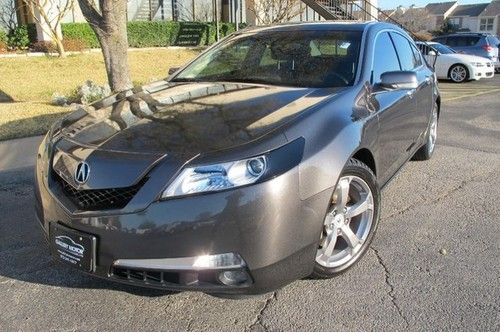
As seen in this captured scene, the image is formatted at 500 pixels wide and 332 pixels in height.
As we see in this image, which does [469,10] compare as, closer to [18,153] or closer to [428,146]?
[428,146]

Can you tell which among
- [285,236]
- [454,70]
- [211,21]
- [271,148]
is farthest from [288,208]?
[211,21]

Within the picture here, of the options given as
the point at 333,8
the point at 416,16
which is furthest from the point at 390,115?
the point at 416,16

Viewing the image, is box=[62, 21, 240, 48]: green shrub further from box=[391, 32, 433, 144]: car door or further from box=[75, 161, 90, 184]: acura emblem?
box=[75, 161, 90, 184]: acura emblem

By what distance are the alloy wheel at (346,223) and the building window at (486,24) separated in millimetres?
75953

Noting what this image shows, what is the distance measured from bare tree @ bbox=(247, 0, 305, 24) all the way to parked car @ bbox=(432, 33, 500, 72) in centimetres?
608

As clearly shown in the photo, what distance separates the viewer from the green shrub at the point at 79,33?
16922mm

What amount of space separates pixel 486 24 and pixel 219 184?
7758 centimetres

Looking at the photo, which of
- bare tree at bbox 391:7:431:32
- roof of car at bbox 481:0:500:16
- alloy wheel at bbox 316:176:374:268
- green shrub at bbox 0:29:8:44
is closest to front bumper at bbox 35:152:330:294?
alloy wheel at bbox 316:176:374:268

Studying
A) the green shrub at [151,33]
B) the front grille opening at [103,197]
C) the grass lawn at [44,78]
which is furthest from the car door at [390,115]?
the green shrub at [151,33]

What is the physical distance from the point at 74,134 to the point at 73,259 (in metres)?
0.77

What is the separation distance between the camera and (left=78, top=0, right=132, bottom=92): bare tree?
26.6 ft

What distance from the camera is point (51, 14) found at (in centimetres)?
1692

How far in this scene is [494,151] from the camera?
6.61 meters

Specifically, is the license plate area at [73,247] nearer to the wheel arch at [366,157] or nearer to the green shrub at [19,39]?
the wheel arch at [366,157]
